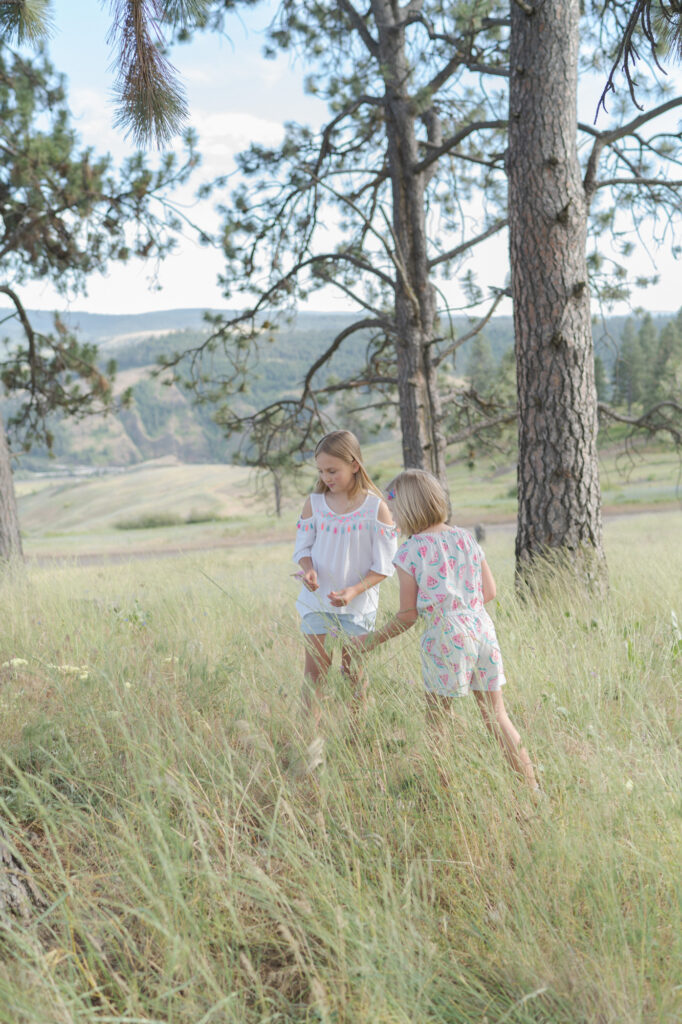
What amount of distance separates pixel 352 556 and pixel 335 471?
0.41 m

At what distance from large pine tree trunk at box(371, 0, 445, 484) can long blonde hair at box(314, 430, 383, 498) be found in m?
5.11

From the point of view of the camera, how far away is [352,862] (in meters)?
2.15

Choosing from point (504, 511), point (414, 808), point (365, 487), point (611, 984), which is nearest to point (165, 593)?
point (365, 487)

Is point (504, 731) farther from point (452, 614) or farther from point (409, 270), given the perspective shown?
point (409, 270)

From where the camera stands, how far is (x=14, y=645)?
15.4ft

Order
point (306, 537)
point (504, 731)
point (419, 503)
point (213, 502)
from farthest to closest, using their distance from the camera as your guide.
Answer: point (213, 502)
point (306, 537)
point (419, 503)
point (504, 731)

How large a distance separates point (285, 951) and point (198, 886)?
0.28 metres

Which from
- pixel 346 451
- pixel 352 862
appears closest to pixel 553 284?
pixel 346 451

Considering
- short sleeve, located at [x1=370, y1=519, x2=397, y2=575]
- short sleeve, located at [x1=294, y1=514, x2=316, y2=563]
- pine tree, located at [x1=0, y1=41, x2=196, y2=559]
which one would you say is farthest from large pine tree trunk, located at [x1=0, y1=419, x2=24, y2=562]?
short sleeve, located at [x1=370, y1=519, x2=397, y2=575]

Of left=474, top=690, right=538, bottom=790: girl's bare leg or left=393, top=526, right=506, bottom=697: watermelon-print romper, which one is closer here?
left=474, top=690, right=538, bottom=790: girl's bare leg

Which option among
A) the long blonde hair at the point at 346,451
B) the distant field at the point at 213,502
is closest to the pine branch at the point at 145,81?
the long blonde hair at the point at 346,451

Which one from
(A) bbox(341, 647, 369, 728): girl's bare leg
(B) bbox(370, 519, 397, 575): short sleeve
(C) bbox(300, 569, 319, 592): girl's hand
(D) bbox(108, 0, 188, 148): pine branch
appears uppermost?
(D) bbox(108, 0, 188, 148): pine branch

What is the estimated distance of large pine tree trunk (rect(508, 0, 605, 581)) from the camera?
5289mm

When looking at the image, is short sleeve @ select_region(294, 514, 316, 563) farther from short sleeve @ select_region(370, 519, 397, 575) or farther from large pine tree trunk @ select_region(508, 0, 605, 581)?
large pine tree trunk @ select_region(508, 0, 605, 581)
